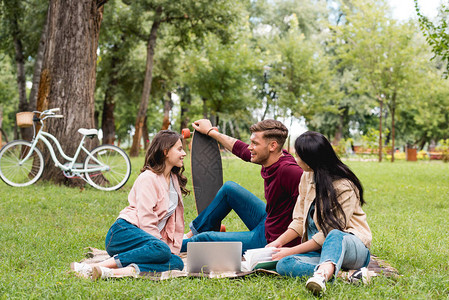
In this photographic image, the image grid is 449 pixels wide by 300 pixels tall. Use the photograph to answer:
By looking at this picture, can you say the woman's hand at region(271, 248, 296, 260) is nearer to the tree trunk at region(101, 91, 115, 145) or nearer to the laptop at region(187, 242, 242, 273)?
the laptop at region(187, 242, 242, 273)

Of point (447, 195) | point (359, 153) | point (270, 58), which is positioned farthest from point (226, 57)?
point (447, 195)

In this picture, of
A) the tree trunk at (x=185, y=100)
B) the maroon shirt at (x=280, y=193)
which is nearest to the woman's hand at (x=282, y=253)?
the maroon shirt at (x=280, y=193)

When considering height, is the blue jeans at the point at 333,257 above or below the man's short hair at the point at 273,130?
below

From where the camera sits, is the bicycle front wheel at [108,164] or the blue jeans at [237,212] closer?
the blue jeans at [237,212]

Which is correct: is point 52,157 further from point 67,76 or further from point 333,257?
point 333,257

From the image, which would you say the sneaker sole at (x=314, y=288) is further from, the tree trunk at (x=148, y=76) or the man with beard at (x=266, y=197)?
the tree trunk at (x=148, y=76)

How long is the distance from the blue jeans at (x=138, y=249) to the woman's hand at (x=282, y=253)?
0.84 m

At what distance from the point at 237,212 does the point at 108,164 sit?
5.14 metres

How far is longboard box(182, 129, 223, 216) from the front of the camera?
189 inches

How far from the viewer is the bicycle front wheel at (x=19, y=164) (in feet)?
29.1

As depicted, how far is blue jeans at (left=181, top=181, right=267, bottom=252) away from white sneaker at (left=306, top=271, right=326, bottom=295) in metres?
1.19

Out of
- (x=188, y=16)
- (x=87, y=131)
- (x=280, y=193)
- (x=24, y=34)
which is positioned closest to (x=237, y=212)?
(x=280, y=193)

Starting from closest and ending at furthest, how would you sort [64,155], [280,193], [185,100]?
[280,193] → [64,155] → [185,100]

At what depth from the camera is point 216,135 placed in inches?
186
